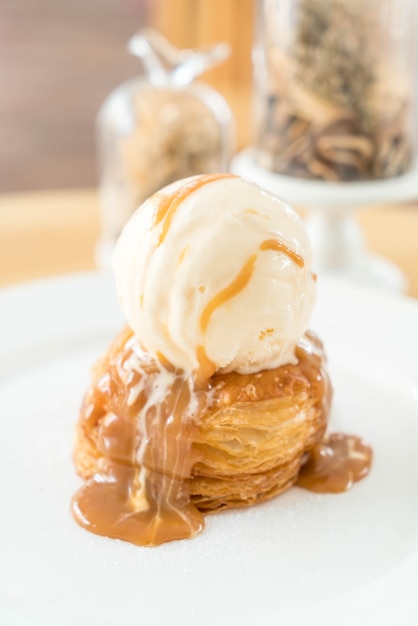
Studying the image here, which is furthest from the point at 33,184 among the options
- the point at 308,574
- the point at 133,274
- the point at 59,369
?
the point at 308,574

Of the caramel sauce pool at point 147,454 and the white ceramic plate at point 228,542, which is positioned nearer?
the white ceramic plate at point 228,542

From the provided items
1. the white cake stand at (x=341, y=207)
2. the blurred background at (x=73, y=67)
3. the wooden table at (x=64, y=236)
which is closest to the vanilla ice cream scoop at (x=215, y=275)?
the white cake stand at (x=341, y=207)

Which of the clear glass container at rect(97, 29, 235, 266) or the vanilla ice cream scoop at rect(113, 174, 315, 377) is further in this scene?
the clear glass container at rect(97, 29, 235, 266)

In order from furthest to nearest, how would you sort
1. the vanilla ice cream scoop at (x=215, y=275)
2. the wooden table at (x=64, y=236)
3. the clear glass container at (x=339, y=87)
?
the wooden table at (x=64, y=236)
the clear glass container at (x=339, y=87)
the vanilla ice cream scoop at (x=215, y=275)

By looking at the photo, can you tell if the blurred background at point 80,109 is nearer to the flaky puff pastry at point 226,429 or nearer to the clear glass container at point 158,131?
the clear glass container at point 158,131

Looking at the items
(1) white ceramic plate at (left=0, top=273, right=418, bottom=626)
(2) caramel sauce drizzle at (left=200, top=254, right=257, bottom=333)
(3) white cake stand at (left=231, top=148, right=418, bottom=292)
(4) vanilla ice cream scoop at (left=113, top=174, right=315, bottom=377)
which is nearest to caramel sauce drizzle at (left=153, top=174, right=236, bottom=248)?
(4) vanilla ice cream scoop at (left=113, top=174, right=315, bottom=377)

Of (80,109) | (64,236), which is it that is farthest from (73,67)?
(64,236)

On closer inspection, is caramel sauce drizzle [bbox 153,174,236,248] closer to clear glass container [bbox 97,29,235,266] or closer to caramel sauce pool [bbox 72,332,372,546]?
caramel sauce pool [bbox 72,332,372,546]
